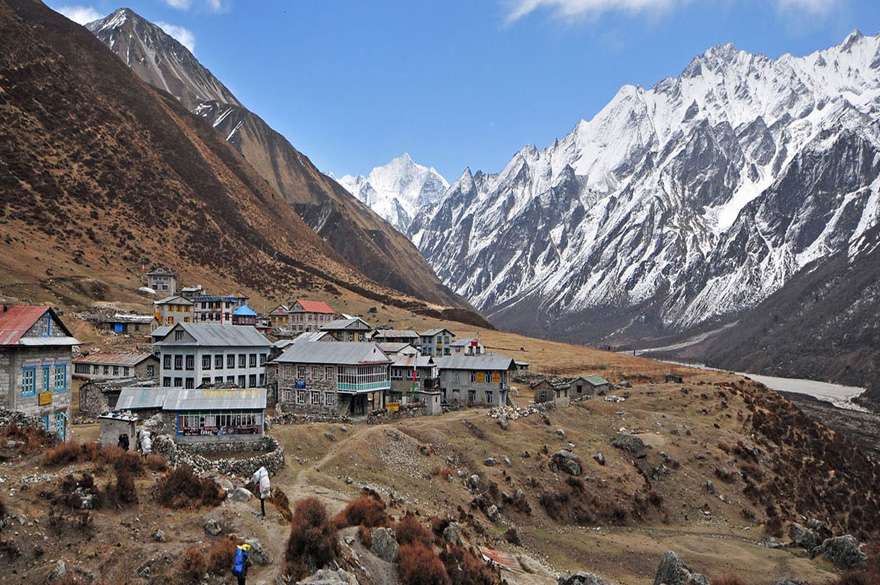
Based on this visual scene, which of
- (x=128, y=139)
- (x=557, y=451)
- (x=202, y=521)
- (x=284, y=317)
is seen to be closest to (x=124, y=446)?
(x=202, y=521)

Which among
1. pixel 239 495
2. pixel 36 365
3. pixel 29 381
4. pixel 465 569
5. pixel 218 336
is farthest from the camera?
pixel 218 336

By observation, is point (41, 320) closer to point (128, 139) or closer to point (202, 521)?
point (202, 521)

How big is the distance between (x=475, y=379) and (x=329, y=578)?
5396cm

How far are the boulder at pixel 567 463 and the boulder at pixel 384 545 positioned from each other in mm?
32128

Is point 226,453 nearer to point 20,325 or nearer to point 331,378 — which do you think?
point 20,325

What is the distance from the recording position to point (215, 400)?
47375 millimetres

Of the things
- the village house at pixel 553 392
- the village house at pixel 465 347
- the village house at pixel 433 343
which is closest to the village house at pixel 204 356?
the village house at pixel 553 392

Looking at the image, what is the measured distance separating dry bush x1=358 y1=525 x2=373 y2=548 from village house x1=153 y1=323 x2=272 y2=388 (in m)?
37.3

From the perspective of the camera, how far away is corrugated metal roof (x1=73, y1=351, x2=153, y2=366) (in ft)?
227

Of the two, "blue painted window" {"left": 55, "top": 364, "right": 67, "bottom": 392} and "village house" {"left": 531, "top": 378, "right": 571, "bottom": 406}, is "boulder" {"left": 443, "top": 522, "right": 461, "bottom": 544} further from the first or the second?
"village house" {"left": 531, "top": 378, "right": 571, "bottom": 406}

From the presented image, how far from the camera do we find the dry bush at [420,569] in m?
29.8

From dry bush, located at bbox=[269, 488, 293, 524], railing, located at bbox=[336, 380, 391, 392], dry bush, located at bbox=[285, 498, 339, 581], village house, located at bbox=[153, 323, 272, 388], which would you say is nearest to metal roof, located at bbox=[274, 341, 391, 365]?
railing, located at bbox=[336, 380, 391, 392]

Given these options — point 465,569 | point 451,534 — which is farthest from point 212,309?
point 465,569

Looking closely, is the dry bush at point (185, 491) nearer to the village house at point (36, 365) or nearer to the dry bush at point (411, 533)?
the dry bush at point (411, 533)
